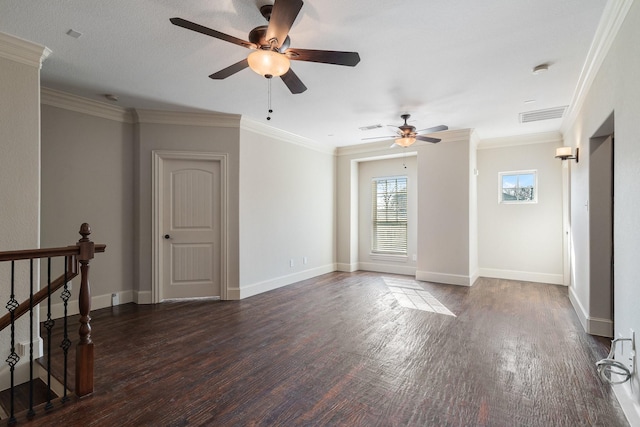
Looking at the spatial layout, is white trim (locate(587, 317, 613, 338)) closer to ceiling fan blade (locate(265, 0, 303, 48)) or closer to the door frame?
ceiling fan blade (locate(265, 0, 303, 48))

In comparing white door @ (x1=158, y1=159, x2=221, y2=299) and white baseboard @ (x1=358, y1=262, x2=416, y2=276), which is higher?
white door @ (x1=158, y1=159, x2=221, y2=299)

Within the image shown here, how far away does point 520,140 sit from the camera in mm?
5965

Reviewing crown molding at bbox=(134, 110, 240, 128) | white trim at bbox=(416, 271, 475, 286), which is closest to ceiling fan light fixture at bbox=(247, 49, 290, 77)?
crown molding at bbox=(134, 110, 240, 128)

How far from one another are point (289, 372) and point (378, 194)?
5076 mm

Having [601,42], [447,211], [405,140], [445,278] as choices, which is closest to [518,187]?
[447,211]

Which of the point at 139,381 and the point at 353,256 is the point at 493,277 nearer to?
the point at 353,256

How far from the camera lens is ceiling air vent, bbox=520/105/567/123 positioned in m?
4.43

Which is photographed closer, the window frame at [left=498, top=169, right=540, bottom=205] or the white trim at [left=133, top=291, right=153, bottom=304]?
the white trim at [left=133, top=291, right=153, bottom=304]

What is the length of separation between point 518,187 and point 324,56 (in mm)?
5436

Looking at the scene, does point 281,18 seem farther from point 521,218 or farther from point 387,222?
point 521,218

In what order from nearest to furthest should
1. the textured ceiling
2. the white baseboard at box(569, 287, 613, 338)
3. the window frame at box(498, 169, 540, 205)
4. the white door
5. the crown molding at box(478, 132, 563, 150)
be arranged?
the textured ceiling
the white baseboard at box(569, 287, 613, 338)
the white door
the crown molding at box(478, 132, 563, 150)
the window frame at box(498, 169, 540, 205)

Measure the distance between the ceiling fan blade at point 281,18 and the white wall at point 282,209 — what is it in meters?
2.91

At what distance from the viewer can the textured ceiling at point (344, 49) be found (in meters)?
2.30

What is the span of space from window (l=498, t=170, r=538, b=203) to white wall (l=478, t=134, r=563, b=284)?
0.07 metres
